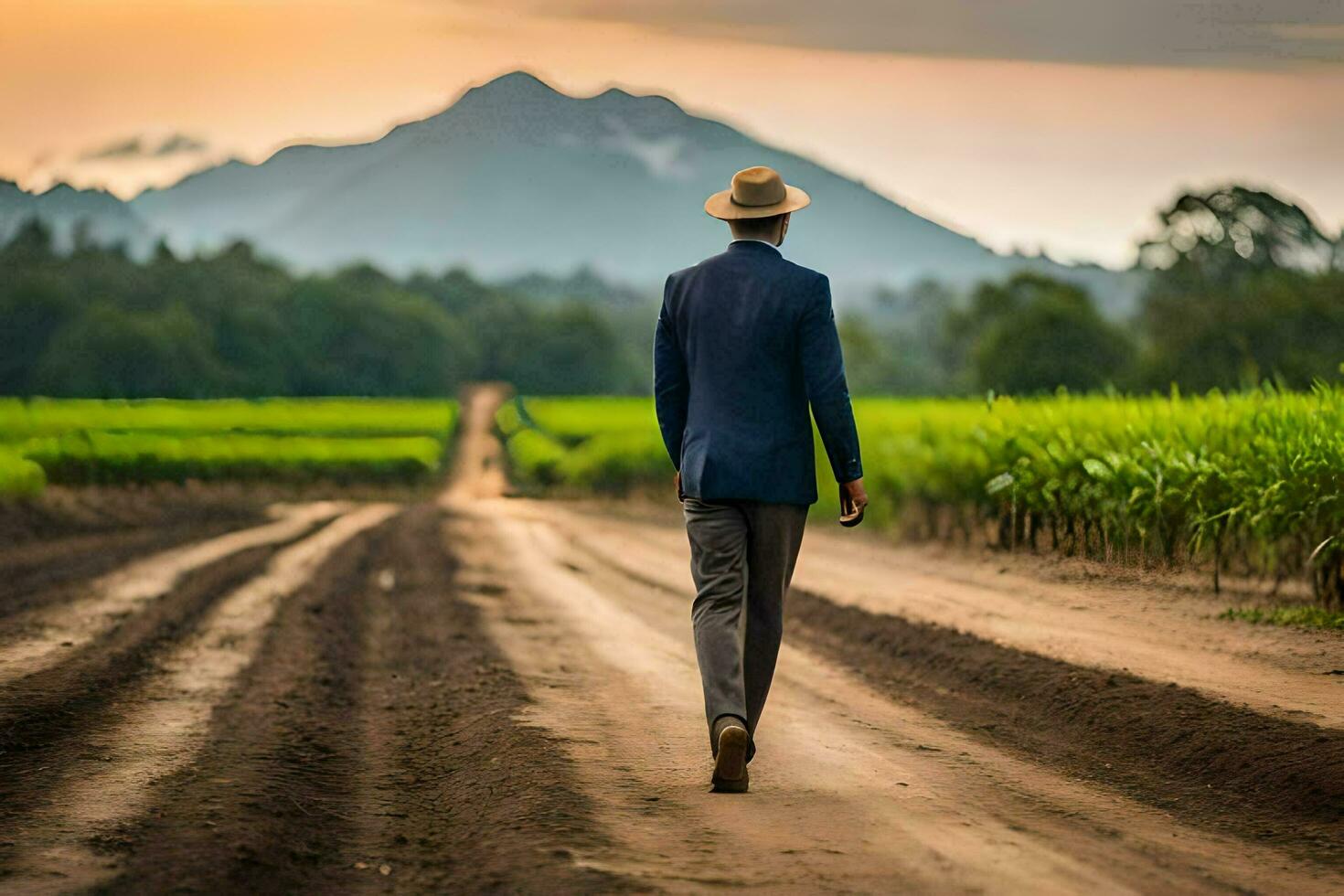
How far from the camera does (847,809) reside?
5.91 meters

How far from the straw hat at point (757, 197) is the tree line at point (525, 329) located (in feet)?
119

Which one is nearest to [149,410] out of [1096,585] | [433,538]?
[433,538]

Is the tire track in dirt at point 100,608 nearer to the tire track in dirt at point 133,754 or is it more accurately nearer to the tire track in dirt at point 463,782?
the tire track in dirt at point 133,754

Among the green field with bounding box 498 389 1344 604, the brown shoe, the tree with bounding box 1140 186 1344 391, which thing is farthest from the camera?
the tree with bounding box 1140 186 1344 391

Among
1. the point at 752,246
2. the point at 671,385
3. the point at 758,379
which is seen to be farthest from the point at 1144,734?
the point at 752,246

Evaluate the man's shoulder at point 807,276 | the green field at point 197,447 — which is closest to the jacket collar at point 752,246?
the man's shoulder at point 807,276

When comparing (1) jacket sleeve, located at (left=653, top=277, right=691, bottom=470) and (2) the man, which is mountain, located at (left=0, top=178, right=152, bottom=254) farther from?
(2) the man

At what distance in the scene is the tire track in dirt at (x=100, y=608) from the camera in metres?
11.0

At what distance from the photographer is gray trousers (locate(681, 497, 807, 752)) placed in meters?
6.29

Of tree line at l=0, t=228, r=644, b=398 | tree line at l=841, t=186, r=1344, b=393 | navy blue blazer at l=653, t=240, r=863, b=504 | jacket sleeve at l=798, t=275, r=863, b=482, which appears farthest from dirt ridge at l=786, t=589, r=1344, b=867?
tree line at l=0, t=228, r=644, b=398

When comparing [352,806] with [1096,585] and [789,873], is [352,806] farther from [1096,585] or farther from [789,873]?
[1096,585]

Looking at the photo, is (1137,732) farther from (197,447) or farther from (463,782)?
(197,447)

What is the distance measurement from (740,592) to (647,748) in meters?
1.23

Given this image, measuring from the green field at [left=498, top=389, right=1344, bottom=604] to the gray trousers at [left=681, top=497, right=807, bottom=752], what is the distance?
6.37 m
